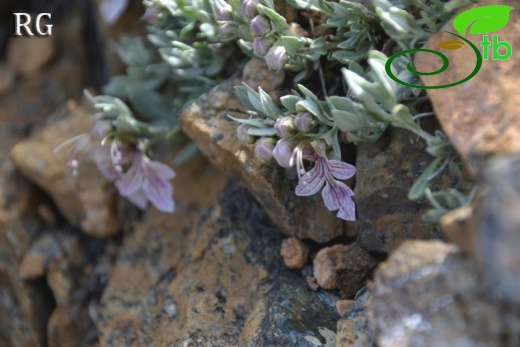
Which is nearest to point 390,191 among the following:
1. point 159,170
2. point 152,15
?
point 159,170

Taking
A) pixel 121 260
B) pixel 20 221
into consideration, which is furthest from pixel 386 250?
pixel 20 221

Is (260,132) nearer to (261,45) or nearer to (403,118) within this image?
(261,45)

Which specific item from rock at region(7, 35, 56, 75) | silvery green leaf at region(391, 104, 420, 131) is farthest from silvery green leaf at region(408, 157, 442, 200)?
rock at region(7, 35, 56, 75)

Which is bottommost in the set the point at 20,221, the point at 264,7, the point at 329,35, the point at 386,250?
the point at 20,221

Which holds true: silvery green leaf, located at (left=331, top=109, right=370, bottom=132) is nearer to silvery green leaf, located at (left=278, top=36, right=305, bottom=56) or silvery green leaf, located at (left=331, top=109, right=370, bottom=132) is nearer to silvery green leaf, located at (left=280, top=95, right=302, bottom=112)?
silvery green leaf, located at (left=280, top=95, right=302, bottom=112)

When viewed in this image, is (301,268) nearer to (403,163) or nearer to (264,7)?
(403,163)

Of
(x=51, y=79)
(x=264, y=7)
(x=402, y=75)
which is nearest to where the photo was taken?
(x=402, y=75)
